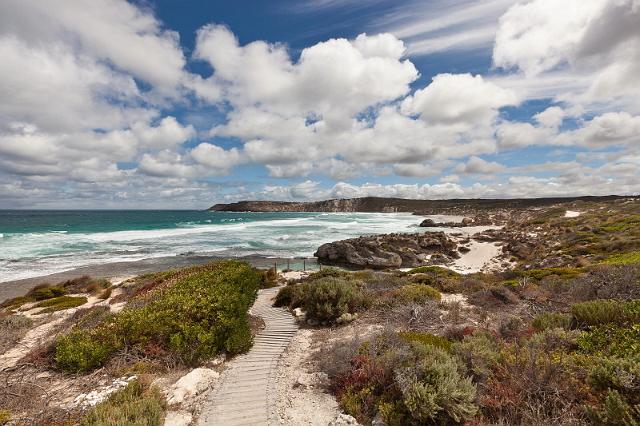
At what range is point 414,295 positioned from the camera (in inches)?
544

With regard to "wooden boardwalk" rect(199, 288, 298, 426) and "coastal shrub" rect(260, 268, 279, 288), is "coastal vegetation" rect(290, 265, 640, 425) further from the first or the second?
"coastal shrub" rect(260, 268, 279, 288)

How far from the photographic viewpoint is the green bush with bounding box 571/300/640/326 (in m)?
8.15

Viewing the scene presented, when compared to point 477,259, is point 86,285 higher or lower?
higher

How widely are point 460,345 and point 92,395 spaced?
854 cm

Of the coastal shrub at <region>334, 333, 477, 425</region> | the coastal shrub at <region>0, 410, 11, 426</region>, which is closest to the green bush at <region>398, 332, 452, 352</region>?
the coastal shrub at <region>334, 333, 477, 425</region>

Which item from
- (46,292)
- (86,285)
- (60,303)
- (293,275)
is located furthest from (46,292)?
(293,275)

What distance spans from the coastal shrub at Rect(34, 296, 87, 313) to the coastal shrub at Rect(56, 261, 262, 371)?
13216 millimetres

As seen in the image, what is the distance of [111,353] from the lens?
8797 millimetres

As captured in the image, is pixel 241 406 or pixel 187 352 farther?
pixel 187 352

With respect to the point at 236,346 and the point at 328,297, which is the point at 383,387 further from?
the point at 328,297

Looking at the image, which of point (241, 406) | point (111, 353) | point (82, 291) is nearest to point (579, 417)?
point (241, 406)

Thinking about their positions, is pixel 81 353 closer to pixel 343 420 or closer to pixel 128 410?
pixel 128 410

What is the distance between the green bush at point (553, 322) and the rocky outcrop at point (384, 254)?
95.6 ft

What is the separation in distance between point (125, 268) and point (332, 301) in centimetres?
3128
